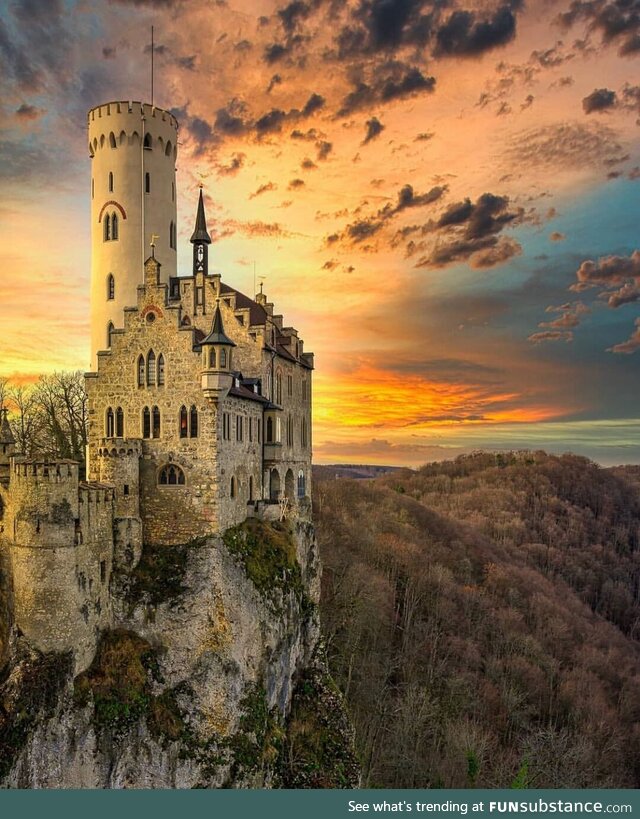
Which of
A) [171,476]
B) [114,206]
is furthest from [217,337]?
[114,206]

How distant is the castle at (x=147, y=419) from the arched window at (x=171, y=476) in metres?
0.06

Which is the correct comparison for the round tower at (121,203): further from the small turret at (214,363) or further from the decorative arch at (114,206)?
the small turret at (214,363)

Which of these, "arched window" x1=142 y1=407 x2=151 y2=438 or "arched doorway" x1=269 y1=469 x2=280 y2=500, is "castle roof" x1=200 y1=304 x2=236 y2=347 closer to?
"arched window" x1=142 y1=407 x2=151 y2=438

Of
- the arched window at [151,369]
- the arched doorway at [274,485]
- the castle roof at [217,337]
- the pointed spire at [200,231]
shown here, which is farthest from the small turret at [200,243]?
the arched doorway at [274,485]

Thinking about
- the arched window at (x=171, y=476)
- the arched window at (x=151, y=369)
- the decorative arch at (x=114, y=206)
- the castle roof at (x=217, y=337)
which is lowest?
the arched window at (x=171, y=476)

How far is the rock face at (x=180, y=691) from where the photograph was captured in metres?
30.3

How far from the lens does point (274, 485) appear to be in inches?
1855

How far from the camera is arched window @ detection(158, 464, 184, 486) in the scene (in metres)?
37.8

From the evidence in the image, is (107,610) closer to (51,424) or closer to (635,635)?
(51,424)

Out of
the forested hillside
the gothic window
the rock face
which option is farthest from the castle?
the forested hillside

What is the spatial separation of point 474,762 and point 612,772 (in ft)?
74.4

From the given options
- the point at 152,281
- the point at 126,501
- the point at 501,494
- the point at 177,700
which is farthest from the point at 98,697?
the point at 501,494

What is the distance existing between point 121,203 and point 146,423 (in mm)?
16134

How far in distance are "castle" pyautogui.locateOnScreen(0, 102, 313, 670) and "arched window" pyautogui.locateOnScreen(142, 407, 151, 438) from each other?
10 cm
